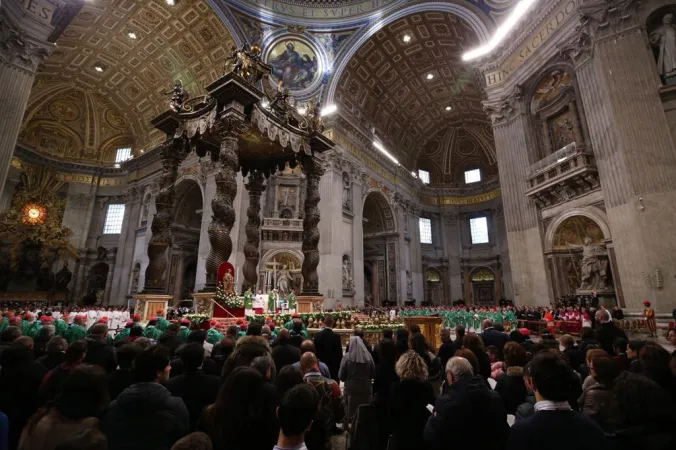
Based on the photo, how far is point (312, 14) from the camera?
20438 mm

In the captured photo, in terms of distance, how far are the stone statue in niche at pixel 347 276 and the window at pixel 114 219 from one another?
17044 mm

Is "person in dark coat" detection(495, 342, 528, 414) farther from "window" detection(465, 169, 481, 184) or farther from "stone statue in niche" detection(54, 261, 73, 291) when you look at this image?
"window" detection(465, 169, 481, 184)

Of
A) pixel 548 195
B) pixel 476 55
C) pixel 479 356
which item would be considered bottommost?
pixel 479 356

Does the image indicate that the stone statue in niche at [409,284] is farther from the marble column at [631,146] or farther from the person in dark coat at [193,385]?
the person in dark coat at [193,385]

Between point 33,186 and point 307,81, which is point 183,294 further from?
point 307,81

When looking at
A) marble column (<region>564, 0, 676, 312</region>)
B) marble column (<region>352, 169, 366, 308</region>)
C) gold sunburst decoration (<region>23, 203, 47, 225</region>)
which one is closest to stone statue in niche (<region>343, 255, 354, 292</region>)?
marble column (<region>352, 169, 366, 308</region>)

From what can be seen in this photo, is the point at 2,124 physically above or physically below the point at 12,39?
below

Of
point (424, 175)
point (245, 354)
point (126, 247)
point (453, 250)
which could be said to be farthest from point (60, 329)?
point (424, 175)

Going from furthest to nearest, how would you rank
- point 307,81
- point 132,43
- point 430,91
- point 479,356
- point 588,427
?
point 430,91, point 307,81, point 132,43, point 479,356, point 588,427

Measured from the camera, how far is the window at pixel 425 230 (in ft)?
93.7

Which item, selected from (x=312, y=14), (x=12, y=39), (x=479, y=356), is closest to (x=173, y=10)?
(x=312, y=14)

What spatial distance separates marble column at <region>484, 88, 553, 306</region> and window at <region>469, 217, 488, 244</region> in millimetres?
14950

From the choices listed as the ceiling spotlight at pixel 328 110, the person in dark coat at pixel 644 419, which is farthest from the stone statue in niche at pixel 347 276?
the person in dark coat at pixel 644 419

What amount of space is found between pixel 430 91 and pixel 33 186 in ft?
93.5
